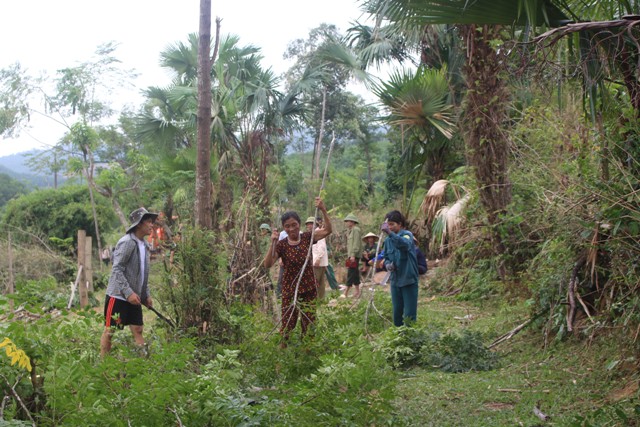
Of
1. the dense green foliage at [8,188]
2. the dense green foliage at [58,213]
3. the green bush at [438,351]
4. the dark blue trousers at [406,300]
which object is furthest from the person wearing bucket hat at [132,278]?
the dense green foliage at [8,188]

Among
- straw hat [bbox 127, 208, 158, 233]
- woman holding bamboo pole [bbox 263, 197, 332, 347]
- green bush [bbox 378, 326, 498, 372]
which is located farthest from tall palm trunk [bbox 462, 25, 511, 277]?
straw hat [bbox 127, 208, 158, 233]

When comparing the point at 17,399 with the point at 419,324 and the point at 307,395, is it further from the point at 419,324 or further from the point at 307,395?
the point at 419,324

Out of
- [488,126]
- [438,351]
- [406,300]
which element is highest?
[488,126]

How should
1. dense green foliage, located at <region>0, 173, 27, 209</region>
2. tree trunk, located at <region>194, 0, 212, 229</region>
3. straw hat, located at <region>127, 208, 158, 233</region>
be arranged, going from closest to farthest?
straw hat, located at <region>127, 208, 158, 233</region> → tree trunk, located at <region>194, 0, 212, 229</region> → dense green foliage, located at <region>0, 173, 27, 209</region>

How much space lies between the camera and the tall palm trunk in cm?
1099

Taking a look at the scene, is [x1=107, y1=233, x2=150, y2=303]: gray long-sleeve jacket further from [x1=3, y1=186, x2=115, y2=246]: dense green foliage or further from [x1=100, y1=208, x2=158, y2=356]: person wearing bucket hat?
[x1=3, y1=186, x2=115, y2=246]: dense green foliage

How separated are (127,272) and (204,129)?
247 cm

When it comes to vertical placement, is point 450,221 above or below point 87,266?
above

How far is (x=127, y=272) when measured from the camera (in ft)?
23.4

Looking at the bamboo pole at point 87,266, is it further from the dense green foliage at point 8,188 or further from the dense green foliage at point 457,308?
the dense green foliage at point 8,188

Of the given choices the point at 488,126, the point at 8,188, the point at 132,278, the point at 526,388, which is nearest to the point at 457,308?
the point at 488,126

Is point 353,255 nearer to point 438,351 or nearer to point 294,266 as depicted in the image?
point 438,351

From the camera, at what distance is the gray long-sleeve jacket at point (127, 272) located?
699 centimetres

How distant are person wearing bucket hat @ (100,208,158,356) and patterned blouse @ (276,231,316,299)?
4.62 feet
